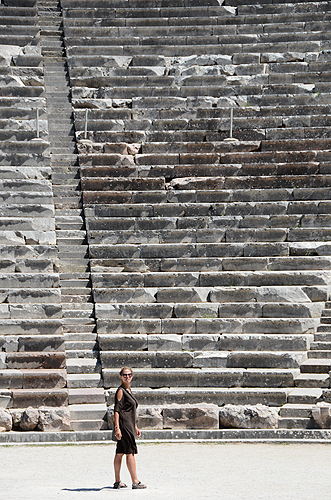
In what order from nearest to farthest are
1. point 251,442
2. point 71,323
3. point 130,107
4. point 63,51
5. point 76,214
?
1. point 251,442
2. point 71,323
3. point 76,214
4. point 130,107
5. point 63,51

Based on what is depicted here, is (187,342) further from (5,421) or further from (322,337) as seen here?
(5,421)

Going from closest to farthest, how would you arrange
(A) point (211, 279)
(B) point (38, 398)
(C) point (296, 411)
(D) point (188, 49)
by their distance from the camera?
(C) point (296, 411) → (B) point (38, 398) → (A) point (211, 279) → (D) point (188, 49)

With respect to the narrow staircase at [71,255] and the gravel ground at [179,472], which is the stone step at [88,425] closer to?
the narrow staircase at [71,255]

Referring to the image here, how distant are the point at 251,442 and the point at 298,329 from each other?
2.43 m

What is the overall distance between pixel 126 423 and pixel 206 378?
3.60 m

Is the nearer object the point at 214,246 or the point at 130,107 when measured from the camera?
the point at 214,246

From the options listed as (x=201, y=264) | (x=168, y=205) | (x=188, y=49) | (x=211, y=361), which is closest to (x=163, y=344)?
(x=211, y=361)

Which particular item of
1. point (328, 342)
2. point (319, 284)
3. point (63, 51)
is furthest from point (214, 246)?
point (63, 51)

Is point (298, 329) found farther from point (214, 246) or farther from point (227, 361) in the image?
point (214, 246)

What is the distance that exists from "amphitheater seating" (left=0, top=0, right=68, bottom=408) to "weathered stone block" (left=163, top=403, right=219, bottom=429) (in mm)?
1451

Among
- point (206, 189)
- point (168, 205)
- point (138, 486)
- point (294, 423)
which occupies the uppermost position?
point (206, 189)

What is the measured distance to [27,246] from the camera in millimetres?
13008

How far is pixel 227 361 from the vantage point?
37.2 feet

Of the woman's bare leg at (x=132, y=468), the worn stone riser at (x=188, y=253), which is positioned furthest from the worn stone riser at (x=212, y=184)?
the woman's bare leg at (x=132, y=468)
